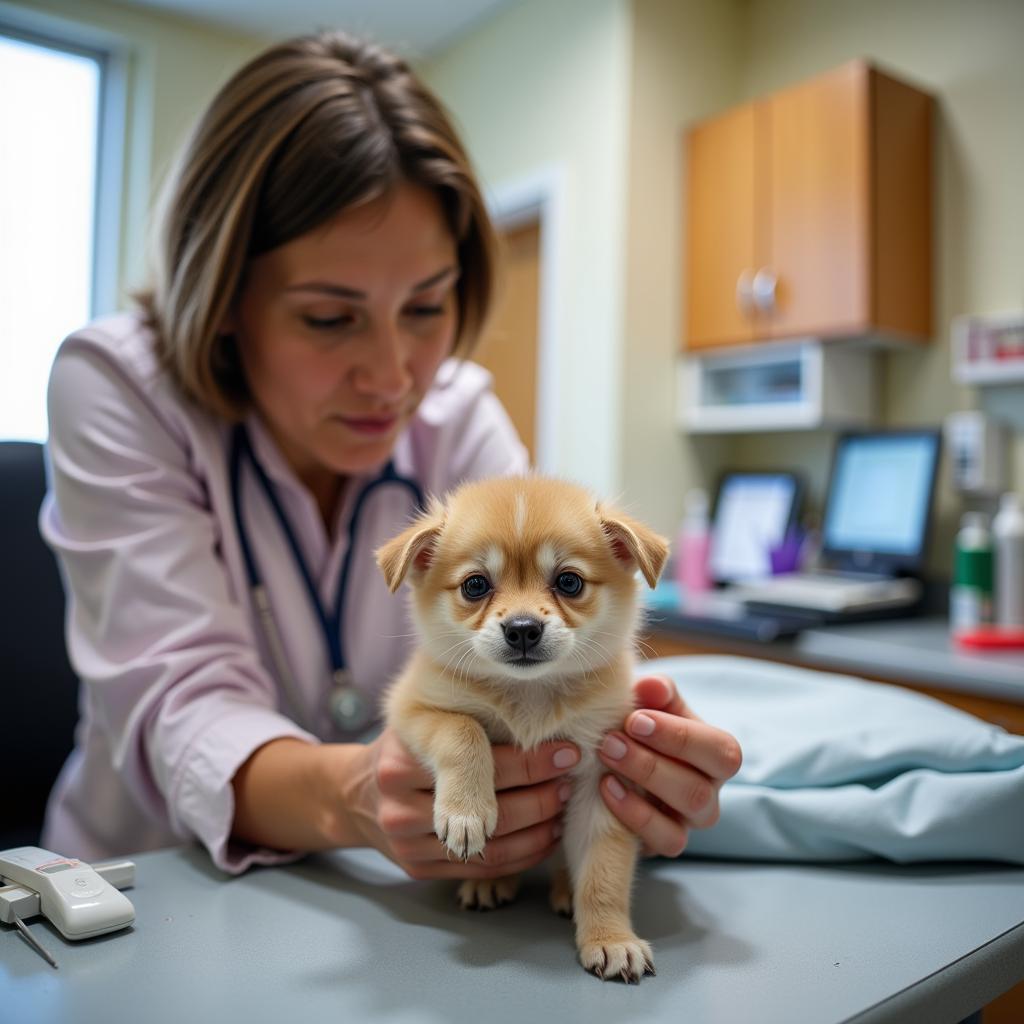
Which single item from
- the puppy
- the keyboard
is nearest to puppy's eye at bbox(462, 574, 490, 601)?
the puppy

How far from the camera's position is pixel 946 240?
8.23ft

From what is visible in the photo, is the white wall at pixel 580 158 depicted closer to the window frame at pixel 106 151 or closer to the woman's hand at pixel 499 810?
the window frame at pixel 106 151

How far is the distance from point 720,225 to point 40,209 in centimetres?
268

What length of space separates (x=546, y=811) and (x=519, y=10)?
3.42 metres

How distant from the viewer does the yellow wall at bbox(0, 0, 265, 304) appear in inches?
134

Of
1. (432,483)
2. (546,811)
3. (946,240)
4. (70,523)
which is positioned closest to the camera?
(546,811)

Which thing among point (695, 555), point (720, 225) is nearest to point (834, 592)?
point (695, 555)

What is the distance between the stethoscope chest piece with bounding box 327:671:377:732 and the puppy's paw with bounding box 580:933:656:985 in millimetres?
552

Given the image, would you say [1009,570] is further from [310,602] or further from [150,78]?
[150,78]

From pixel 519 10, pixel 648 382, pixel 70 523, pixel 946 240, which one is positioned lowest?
pixel 70 523

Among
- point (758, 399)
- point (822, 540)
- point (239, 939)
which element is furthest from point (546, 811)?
point (758, 399)

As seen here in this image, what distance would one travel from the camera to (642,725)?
71 centimetres

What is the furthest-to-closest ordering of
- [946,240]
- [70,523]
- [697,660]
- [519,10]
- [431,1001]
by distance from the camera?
[519,10] < [946,240] < [697,660] < [70,523] < [431,1001]

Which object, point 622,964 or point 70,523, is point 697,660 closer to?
point 622,964
